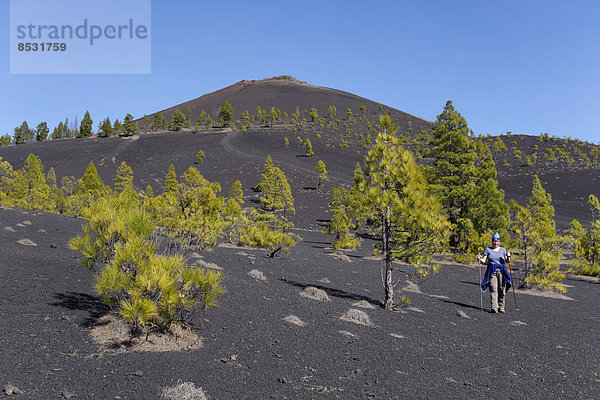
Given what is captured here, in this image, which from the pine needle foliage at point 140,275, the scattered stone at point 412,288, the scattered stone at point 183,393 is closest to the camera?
the scattered stone at point 183,393

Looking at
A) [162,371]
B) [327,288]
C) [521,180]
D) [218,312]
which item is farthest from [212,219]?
[521,180]

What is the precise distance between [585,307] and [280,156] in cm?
6977

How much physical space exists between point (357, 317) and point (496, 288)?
4352 millimetres

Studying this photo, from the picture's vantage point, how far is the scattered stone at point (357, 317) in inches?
277

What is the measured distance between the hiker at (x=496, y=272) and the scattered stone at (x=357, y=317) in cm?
364

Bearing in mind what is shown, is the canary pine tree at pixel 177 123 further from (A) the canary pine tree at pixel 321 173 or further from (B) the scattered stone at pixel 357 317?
(B) the scattered stone at pixel 357 317

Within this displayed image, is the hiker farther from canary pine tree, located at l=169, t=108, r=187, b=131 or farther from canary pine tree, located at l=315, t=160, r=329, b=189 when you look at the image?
canary pine tree, located at l=169, t=108, r=187, b=131

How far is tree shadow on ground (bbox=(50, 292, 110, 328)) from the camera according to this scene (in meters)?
5.18

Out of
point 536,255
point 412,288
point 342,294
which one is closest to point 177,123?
point 412,288

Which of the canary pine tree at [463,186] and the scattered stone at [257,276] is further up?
the canary pine tree at [463,186]

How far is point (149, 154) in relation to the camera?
7856 centimetres

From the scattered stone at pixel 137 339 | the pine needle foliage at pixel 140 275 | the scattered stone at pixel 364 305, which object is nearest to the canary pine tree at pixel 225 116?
the scattered stone at pixel 364 305

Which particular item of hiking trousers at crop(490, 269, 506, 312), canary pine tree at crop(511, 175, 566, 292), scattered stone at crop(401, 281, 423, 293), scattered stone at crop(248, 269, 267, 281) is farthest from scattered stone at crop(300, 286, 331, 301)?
canary pine tree at crop(511, 175, 566, 292)

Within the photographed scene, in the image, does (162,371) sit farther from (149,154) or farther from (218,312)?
(149,154)
